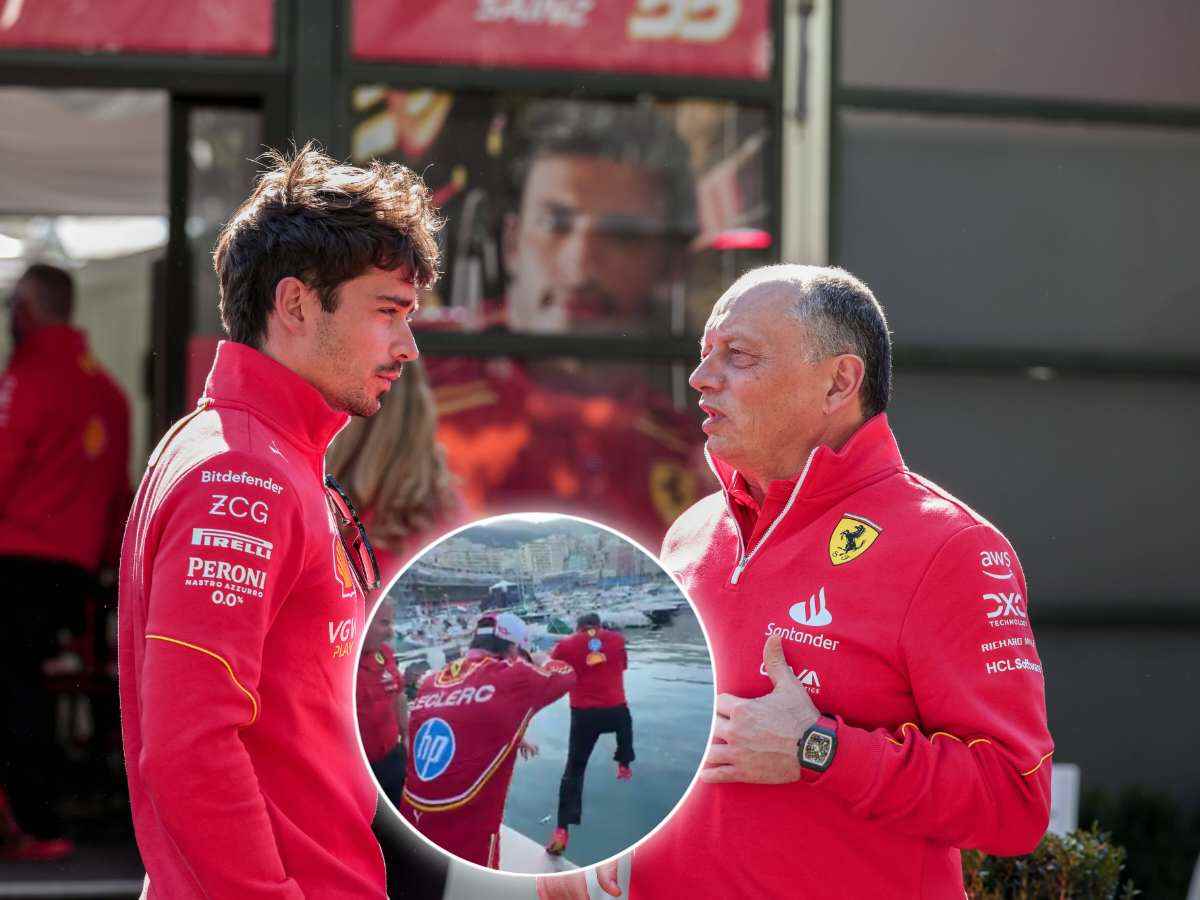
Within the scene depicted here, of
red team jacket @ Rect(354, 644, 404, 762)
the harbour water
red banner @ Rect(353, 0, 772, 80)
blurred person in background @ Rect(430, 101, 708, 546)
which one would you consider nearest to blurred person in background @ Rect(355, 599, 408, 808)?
red team jacket @ Rect(354, 644, 404, 762)

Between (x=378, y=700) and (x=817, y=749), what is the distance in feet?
2.12

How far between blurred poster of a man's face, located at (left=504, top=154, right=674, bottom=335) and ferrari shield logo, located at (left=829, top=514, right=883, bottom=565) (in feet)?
9.98

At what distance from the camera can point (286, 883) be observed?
202 cm

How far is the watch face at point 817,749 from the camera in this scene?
7.38 ft

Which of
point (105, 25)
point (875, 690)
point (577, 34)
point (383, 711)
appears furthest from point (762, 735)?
point (105, 25)

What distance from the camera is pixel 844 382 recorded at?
2566 millimetres

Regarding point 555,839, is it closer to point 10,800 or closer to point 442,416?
point 442,416

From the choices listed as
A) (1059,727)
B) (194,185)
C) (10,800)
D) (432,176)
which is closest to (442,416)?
(432,176)

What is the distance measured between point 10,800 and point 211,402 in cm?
398

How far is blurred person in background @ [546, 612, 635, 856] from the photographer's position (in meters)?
2.11

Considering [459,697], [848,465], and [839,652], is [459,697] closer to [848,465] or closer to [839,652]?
[839,652]

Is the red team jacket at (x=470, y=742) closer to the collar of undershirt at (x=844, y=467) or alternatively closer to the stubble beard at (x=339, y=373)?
the stubble beard at (x=339, y=373)

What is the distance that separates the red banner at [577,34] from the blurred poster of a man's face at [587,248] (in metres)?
0.37

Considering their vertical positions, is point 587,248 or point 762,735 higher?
point 587,248
